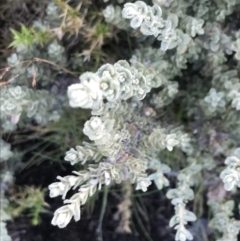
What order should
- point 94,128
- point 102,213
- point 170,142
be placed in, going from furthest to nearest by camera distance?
1. point 102,213
2. point 170,142
3. point 94,128

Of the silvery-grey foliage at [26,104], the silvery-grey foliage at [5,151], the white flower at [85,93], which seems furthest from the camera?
the silvery-grey foliage at [5,151]

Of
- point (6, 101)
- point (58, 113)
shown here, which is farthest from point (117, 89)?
point (58, 113)

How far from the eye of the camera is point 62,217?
0.97m

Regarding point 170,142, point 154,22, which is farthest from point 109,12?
point 170,142

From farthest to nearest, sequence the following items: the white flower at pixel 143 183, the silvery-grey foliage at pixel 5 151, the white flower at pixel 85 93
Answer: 1. the silvery-grey foliage at pixel 5 151
2. the white flower at pixel 143 183
3. the white flower at pixel 85 93

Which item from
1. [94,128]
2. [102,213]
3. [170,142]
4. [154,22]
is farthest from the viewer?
[102,213]

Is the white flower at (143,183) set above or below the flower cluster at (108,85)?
below

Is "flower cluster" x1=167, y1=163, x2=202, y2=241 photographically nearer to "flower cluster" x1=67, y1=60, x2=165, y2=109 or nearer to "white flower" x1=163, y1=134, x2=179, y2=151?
"white flower" x1=163, y1=134, x2=179, y2=151

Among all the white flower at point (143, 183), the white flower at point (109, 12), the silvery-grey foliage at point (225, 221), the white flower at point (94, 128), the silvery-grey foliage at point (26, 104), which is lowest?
the silvery-grey foliage at point (225, 221)

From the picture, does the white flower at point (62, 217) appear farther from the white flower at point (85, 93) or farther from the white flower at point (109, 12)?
the white flower at point (109, 12)

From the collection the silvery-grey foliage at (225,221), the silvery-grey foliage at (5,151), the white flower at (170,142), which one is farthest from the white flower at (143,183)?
the silvery-grey foliage at (5,151)

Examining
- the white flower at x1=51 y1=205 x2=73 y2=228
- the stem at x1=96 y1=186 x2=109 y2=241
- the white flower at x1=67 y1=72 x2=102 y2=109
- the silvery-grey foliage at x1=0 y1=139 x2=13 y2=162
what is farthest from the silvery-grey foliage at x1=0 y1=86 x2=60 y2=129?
the white flower at x1=67 y1=72 x2=102 y2=109

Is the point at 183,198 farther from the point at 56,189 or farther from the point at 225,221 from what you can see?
the point at 56,189

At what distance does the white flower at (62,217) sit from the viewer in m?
0.96
